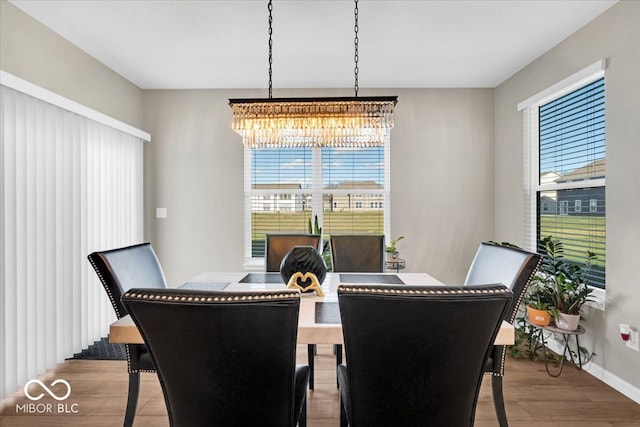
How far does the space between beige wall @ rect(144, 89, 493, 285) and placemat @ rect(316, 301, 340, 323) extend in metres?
2.24

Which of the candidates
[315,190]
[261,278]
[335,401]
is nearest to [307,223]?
[315,190]

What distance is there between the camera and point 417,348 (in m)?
0.98

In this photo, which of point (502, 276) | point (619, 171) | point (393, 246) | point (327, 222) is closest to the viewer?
point (502, 276)

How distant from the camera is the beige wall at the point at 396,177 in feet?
12.1

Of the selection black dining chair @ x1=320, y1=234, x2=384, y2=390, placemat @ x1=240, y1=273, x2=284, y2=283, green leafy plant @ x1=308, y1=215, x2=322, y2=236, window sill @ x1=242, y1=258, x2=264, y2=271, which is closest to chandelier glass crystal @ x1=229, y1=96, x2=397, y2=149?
placemat @ x1=240, y1=273, x2=284, y2=283

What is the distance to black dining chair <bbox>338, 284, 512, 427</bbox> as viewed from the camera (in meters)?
0.93

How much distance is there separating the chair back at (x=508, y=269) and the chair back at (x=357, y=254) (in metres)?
0.77

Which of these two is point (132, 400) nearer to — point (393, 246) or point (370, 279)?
point (370, 279)

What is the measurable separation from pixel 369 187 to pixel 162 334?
10.0ft

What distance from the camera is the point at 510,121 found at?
134 inches

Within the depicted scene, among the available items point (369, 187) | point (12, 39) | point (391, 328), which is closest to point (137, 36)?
point (12, 39)

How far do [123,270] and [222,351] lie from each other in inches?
41.7

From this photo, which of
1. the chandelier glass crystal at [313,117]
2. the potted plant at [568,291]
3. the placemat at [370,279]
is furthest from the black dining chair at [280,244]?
the potted plant at [568,291]

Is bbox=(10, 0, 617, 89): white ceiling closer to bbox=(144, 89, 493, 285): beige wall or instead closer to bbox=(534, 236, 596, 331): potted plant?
bbox=(144, 89, 493, 285): beige wall
